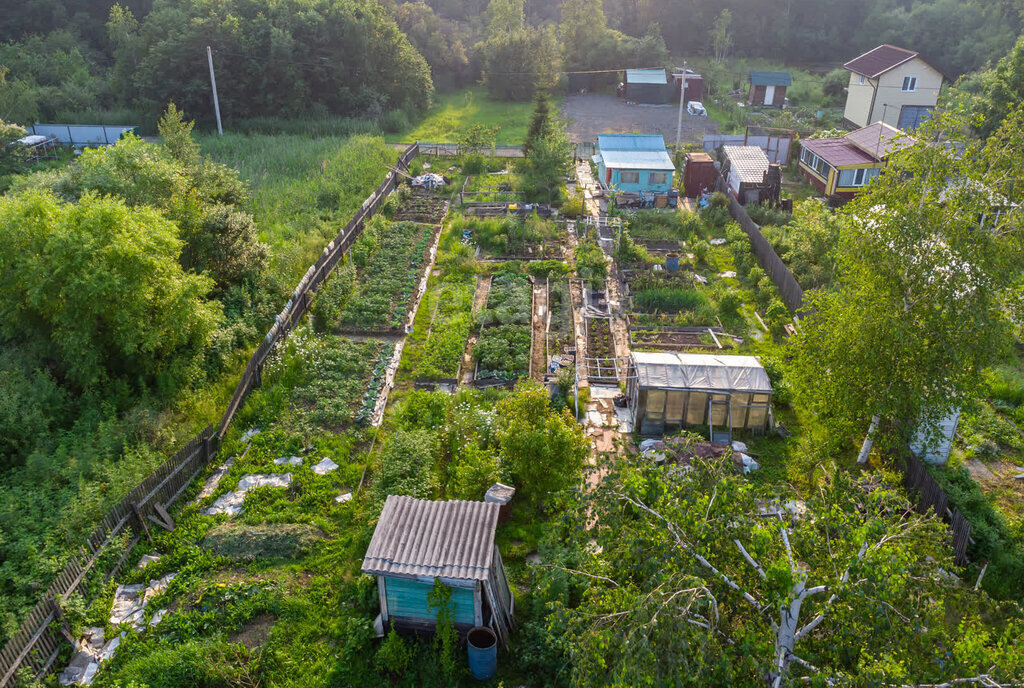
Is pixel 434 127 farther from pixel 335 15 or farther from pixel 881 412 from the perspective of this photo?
pixel 881 412

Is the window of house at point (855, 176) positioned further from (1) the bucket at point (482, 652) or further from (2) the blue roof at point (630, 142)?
(1) the bucket at point (482, 652)

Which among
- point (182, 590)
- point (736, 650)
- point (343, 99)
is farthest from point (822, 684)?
point (343, 99)

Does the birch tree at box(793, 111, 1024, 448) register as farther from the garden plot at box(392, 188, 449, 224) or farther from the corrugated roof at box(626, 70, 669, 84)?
the corrugated roof at box(626, 70, 669, 84)

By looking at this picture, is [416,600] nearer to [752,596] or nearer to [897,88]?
[752,596]

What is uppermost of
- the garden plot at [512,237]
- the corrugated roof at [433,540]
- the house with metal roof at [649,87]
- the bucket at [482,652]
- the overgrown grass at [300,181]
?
the house with metal roof at [649,87]

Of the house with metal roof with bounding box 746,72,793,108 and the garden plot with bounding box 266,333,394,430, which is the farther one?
the house with metal roof with bounding box 746,72,793,108

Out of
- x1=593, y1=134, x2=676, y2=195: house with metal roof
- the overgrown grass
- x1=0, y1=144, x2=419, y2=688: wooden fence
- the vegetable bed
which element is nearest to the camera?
x1=0, y1=144, x2=419, y2=688: wooden fence

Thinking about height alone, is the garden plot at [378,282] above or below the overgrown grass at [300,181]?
below

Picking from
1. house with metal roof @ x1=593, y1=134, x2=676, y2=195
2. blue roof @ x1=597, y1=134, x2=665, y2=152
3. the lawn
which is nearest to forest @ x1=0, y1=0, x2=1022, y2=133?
the lawn

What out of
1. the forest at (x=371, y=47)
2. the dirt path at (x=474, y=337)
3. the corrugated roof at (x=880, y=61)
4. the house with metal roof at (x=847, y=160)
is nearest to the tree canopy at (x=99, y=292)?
the dirt path at (x=474, y=337)
